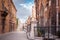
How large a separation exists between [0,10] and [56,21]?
1316cm

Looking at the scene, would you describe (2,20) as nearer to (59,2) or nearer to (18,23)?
(59,2)

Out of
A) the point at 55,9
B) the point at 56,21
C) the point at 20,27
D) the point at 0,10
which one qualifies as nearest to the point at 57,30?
the point at 56,21

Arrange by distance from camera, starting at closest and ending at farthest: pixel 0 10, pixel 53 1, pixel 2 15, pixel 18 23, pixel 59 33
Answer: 1. pixel 59 33
2. pixel 53 1
3. pixel 0 10
4. pixel 2 15
5. pixel 18 23

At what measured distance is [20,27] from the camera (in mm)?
59500

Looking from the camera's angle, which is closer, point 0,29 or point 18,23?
point 0,29

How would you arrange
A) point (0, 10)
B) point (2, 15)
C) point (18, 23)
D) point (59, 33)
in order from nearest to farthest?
point (59, 33)
point (0, 10)
point (2, 15)
point (18, 23)

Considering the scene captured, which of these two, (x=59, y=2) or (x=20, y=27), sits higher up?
(x=59, y=2)

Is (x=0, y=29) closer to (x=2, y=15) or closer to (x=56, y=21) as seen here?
(x=2, y=15)

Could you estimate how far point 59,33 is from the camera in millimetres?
12211

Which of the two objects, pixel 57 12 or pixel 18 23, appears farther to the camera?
pixel 18 23

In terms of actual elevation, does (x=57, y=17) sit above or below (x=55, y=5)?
below

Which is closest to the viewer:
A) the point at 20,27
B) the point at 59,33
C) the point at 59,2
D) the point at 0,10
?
the point at 59,33

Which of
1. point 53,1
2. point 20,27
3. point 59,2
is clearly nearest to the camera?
point 59,2

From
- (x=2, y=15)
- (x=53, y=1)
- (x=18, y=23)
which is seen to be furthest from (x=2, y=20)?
(x=18, y=23)
